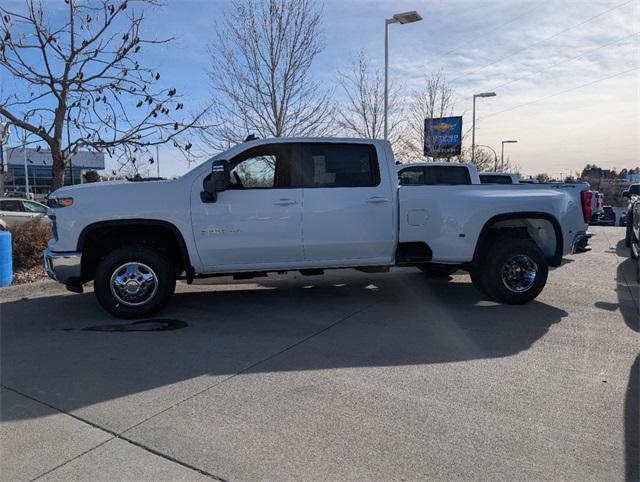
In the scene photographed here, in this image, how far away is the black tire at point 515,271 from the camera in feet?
21.1

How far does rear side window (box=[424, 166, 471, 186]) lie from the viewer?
39.6ft

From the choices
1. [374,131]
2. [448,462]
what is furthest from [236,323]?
[374,131]

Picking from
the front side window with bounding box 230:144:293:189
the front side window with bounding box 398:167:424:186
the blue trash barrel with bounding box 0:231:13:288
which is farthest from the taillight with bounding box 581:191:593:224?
the blue trash barrel with bounding box 0:231:13:288

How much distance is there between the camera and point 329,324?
Answer: 5.71 metres

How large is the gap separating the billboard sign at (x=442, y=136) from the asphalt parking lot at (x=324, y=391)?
17888 millimetres

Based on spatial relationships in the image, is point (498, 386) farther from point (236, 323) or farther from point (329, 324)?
point (236, 323)

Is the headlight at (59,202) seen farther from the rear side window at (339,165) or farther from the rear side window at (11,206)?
the rear side window at (11,206)

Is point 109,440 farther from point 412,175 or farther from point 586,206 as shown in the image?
point 412,175

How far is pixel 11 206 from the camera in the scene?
1664 cm

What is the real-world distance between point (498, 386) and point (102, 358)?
347 cm

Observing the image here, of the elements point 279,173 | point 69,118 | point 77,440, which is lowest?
point 77,440

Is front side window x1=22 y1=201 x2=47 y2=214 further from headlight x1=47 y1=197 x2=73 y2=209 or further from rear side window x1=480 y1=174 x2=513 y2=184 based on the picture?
rear side window x1=480 y1=174 x2=513 y2=184

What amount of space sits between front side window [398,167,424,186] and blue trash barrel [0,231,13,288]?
26.6ft

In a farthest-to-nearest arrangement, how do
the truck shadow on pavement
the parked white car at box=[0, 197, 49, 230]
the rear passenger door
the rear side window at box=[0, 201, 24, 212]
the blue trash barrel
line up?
the rear side window at box=[0, 201, 24, 212] < the parked white car at box=[0, 197, 49, 230] < the blue trash barrel < the rear passenger door < the truck shadow on pavement
